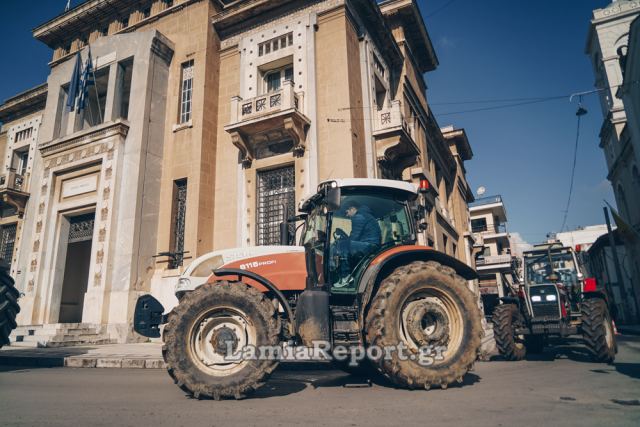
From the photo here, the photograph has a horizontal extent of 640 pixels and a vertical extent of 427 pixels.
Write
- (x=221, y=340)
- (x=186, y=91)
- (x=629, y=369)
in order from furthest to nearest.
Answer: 1. (x=186, y=91)
2. (x=629, y=369)
3. (x=221, y=340)

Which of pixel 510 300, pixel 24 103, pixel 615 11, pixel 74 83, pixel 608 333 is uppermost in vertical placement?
pixel 615 11

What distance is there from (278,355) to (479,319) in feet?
8.87

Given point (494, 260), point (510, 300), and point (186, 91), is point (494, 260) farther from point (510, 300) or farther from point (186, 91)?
point (186, 91)

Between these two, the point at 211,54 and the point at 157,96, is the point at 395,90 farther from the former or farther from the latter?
the point at 157,96

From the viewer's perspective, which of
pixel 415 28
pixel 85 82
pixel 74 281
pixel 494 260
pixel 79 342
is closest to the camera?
pixel 79 342

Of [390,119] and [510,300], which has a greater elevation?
[390,119]

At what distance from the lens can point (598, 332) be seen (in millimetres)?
7500

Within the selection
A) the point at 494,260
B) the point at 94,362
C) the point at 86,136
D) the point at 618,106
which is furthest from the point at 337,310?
the point at 494,260

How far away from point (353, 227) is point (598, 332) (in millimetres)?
5709

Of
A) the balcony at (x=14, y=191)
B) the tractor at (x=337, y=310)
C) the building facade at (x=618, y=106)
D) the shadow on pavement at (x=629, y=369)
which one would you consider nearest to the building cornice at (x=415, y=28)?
the building facade at (x=618, y=106)

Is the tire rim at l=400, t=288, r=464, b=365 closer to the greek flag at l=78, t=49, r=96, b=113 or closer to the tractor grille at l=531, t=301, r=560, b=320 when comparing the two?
the tractor grille at l=531, t=301, r=560, b=320

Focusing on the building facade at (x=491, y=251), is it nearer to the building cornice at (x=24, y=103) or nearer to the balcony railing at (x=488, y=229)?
the balcony railing at (x=488, y=229)

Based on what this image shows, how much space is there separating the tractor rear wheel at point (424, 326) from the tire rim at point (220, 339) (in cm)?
154

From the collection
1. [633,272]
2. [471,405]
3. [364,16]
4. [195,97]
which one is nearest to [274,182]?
[195,97]
